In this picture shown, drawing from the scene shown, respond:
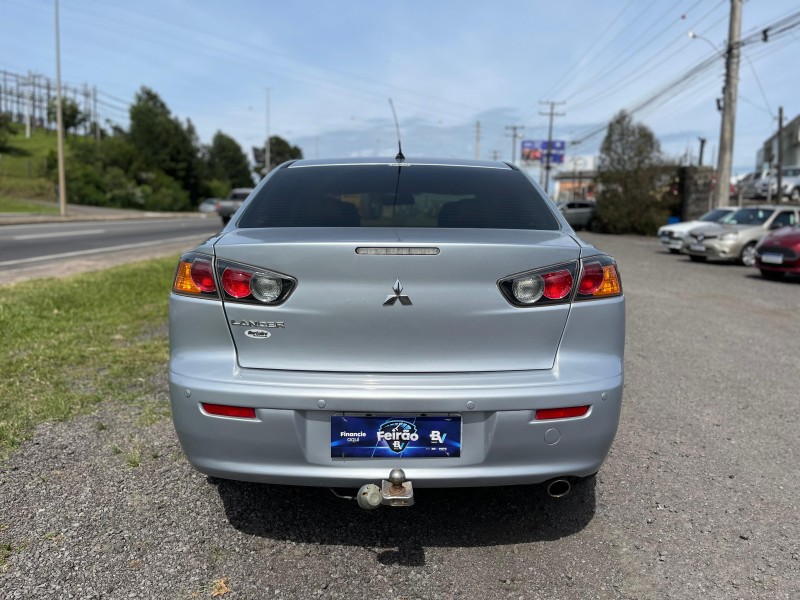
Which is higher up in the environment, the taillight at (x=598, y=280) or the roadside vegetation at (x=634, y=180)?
the roadside vegetation at (x=634, y=180)

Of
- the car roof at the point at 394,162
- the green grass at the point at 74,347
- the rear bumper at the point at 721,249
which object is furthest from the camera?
the rear bumper at the point at 721,249

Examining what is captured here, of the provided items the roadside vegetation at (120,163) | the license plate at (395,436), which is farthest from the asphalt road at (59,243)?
the roadside vegetation at (120,163)

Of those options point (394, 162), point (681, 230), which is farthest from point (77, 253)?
point (681, 230)

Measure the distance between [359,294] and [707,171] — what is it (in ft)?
109

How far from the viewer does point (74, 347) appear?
5.75 metres

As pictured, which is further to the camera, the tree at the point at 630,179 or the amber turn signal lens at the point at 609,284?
the tree at the point at 630,179

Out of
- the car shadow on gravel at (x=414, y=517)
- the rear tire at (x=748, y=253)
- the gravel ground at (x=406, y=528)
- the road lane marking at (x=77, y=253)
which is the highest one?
the rear tire at (x=748, y=253)

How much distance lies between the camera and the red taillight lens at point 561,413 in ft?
8.09

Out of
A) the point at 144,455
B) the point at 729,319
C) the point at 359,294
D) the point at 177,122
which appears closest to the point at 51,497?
the point at 144,455

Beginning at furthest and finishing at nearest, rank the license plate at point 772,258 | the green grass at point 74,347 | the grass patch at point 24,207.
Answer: the grass patch at point 24,207
the license plate at point 772,258
the green grass at point 74,347

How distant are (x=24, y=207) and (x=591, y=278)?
145 ft

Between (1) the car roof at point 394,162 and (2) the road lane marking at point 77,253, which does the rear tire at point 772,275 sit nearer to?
(1) the car roof at point 394,162

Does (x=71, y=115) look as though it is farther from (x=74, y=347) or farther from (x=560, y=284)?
(x=560, y=284)

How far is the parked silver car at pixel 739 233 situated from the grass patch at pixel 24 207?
33.8m
